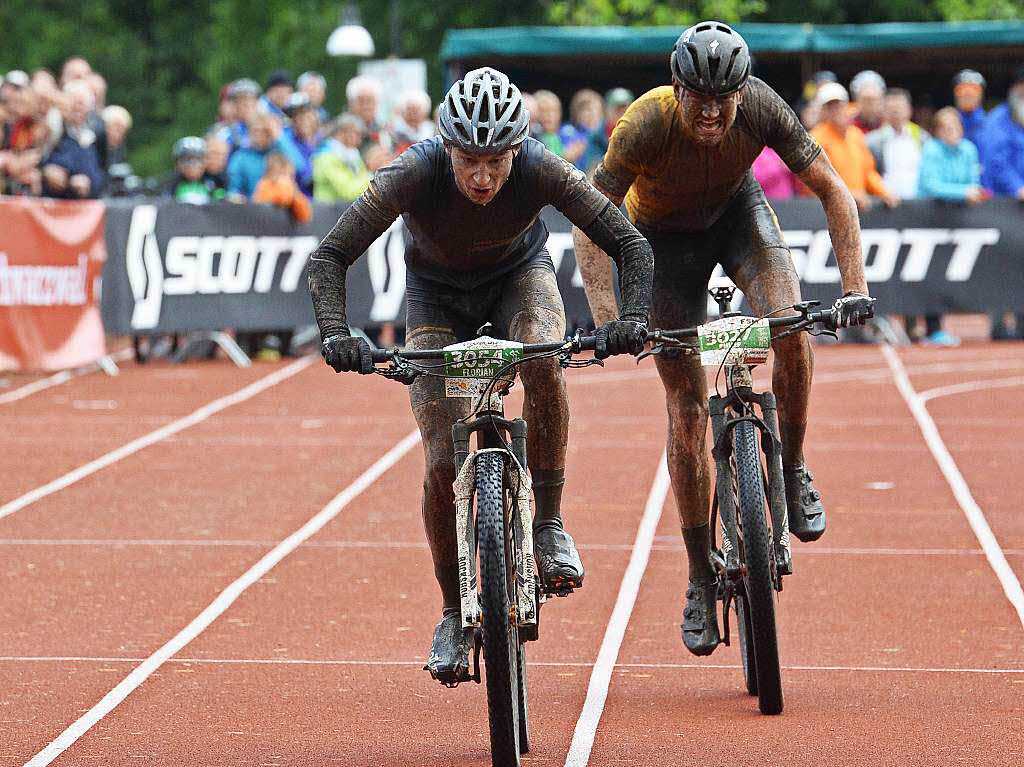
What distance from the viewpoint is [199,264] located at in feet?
57.4

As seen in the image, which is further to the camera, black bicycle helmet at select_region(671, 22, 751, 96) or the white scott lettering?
the white scott lettering

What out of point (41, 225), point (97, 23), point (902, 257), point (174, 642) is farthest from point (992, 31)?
point (97, 23)

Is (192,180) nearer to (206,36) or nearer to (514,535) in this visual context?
(514,535)

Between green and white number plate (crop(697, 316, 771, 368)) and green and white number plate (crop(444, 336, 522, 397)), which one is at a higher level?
green and white number plate (crop(444, 336, 522, 397))

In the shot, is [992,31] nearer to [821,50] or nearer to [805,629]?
[821,50]

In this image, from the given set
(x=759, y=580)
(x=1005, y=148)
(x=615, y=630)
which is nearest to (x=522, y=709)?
(x=759, y=580)

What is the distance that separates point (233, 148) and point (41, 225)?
9.20ft

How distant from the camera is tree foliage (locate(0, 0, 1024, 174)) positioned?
39.9 m

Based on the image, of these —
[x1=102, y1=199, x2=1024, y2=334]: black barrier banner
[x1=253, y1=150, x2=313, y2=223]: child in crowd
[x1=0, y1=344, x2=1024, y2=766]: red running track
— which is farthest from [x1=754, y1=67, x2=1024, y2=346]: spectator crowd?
[x1=253, y1=150, x2=313, y2=223]: child in crowd

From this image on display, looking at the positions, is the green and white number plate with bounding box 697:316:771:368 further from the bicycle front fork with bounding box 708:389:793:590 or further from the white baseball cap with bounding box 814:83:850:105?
the white baseball cap with bounding box 814:83:850:105

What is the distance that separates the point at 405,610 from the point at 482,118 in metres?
3.08

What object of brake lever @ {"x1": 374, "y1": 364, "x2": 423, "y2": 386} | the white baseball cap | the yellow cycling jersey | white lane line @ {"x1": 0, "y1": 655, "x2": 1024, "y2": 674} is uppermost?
the yellow cycling jersey

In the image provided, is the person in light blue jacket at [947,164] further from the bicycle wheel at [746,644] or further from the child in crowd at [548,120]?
the bicycle wheel at [746,644]

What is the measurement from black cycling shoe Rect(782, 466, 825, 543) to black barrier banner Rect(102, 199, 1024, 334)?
33.2ft
